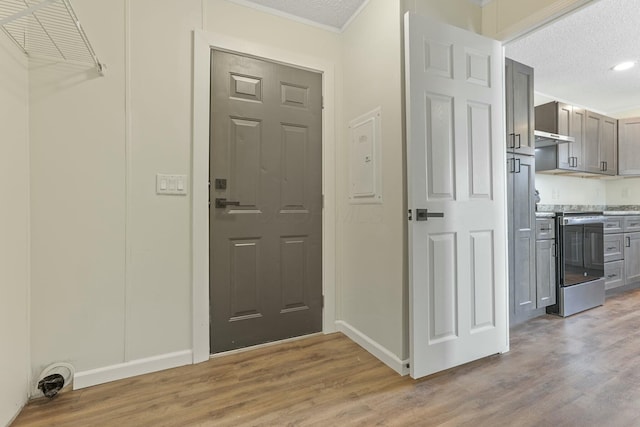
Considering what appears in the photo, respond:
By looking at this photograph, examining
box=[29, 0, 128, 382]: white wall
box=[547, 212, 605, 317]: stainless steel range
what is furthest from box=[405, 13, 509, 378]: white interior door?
box=[29, 0, 128, 382]: white wall

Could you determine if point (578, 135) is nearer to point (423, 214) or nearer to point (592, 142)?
point (592, 142)

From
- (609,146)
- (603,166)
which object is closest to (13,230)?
(603,166)

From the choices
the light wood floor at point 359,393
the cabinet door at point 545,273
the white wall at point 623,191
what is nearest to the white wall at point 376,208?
the light wood floor at point 359,393

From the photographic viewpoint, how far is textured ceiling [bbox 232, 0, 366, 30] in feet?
6.79

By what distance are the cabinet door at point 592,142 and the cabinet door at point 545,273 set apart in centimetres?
186

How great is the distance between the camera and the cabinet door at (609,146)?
3873 mm

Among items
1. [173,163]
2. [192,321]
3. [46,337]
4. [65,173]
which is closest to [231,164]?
[173,163]

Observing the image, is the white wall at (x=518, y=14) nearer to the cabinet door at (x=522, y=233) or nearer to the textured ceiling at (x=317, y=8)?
the textured ceiling at (x=317, y=8)

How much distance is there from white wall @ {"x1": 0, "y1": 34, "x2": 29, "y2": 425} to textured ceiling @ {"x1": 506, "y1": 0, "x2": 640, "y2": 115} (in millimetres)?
3121

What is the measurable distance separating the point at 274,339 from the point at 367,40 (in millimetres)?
2273

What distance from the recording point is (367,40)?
6.80ft

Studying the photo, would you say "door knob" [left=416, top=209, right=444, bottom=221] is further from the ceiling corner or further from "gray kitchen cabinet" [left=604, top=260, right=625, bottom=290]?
"gray kitchen cabinet" [left=604, top=260, right=625, bottom=290]

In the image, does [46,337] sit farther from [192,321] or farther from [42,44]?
[42,44]

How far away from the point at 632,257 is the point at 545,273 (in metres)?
1.88
